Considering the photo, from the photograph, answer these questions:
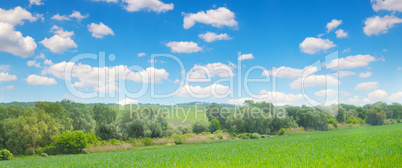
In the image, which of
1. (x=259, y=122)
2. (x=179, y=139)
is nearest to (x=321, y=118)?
(x=259, y=122)

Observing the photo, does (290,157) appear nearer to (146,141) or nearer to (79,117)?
(146,141)

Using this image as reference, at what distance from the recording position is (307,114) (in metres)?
81.0

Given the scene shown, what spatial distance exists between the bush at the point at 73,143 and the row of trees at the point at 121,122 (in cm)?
60

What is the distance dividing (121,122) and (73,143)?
2099 centimetres

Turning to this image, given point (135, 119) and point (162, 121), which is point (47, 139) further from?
point (162, 121)

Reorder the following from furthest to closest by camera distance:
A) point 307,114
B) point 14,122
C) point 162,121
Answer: point 307,114 → point 162,121 → point 14,122

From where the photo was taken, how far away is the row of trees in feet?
148

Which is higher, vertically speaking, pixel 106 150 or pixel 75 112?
pixel 75 112

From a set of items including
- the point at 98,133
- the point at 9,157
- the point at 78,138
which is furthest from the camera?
the point at 98,133

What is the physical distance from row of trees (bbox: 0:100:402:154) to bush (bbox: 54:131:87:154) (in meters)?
0.60

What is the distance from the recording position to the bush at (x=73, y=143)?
130 ft

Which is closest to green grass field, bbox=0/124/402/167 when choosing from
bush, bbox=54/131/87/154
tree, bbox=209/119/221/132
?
bush, bbox=54/131/87/154

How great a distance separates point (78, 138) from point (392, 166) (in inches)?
1646

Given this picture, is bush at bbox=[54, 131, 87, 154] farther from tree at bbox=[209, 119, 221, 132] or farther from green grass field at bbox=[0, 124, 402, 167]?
tree at bbox=[209, 119, 221, 132]
